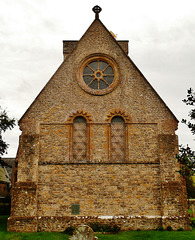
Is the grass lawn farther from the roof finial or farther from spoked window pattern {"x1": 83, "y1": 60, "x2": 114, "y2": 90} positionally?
the roof finial

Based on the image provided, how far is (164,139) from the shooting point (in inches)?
793

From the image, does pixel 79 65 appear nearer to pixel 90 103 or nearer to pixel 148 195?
pixel 90 103

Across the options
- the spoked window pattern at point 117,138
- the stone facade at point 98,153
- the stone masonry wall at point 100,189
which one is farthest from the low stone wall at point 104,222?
the spoked window pattern at point 117,138

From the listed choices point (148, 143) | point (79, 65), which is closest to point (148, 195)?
point (148, 143)

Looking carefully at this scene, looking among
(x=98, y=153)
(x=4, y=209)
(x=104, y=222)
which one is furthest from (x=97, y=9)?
(x=4, y=209)

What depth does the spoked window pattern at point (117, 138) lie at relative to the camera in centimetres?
2033

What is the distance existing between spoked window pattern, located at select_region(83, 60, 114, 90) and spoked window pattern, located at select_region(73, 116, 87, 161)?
263 centimetres

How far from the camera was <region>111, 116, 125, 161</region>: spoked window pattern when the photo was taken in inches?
800

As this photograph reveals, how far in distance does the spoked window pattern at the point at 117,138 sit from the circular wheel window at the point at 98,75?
2.16 meters

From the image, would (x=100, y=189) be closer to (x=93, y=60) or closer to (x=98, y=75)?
(x=98, y=75)

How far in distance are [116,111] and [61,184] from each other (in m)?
5.80

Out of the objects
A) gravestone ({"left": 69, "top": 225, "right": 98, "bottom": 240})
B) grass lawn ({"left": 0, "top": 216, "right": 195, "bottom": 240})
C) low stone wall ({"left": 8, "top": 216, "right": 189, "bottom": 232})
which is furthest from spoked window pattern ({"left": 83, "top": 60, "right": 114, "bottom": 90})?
gravestone ({"left": 69, "top": 225, "right": 98, "bottom": 240})

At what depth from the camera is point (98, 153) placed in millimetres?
20156

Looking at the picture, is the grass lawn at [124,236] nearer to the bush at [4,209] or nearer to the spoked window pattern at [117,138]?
the spoked window pattern at [117,138]
